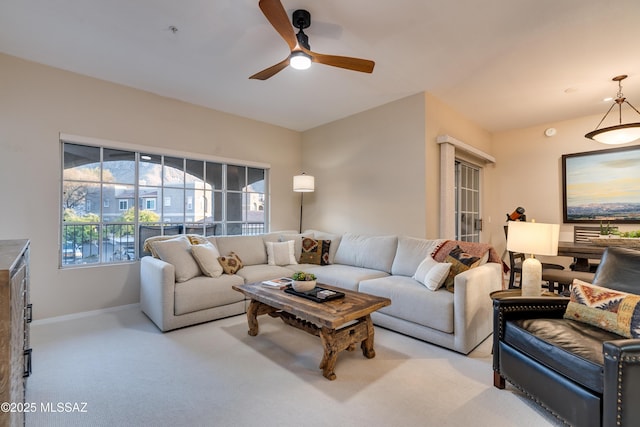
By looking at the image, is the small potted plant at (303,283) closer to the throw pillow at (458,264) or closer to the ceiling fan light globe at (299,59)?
the throw pillow at (458,264)

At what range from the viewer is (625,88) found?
3566mm

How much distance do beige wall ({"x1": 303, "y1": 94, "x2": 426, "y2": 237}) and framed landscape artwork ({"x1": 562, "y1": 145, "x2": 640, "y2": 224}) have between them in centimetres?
291

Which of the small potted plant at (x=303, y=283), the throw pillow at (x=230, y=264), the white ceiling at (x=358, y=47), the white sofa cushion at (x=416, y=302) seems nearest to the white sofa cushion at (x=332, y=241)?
the white sofa cushion at (x=416, y=302)

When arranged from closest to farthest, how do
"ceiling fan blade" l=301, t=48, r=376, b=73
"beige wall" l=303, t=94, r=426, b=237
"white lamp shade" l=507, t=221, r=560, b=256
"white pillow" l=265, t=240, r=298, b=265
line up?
"white lamp shade" l=507, t=221, r=560, b=256 → "ceiling fan blade" l=301, t=48, r=376, b=73 → "beige wall" l=303, t=94, r=426, b=237 → "white pillow" l=265, t=240, r=298, b=265

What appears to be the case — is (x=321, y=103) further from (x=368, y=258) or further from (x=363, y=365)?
(x=363, y=365)

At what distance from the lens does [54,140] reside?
317 cm

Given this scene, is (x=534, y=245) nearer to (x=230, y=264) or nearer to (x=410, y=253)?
(x=410, y=253)

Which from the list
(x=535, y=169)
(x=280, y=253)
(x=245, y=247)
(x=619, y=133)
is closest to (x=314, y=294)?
(x=280, y=253)

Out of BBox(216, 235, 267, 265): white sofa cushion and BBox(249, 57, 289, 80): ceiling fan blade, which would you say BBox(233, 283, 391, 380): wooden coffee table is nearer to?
BBox(216, 235, 267, 265): white sofa cushion

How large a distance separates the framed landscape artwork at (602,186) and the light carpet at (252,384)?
137 inches

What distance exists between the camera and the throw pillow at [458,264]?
272cm

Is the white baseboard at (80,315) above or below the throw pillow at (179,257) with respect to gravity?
below

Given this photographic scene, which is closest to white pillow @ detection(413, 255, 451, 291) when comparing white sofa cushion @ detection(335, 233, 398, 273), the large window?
white sofa cushion @ detection(335, 233, 398, 273)

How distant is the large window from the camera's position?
132 inches
